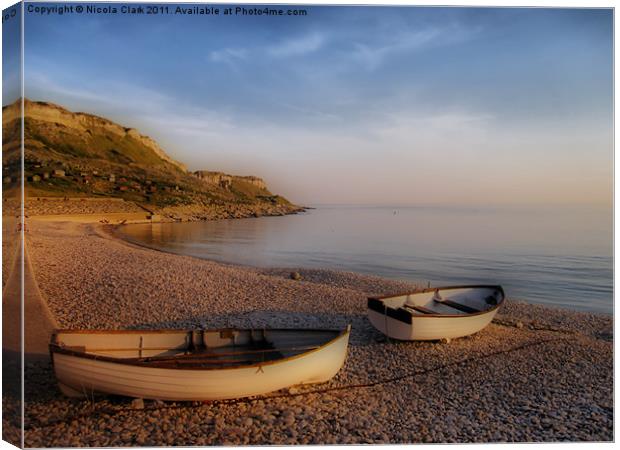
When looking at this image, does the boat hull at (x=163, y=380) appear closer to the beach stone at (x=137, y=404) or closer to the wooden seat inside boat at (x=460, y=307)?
the beach stone at (x=137, y=404)

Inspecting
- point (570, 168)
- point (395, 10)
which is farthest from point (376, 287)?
point (395, 10)

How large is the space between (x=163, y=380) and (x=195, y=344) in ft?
4.03

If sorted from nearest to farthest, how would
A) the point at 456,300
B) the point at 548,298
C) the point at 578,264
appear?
the point at 456,300, the point at 548,298, the point at 578,264

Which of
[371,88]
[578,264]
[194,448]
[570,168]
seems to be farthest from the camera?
[578,264]

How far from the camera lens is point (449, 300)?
31.8 ft

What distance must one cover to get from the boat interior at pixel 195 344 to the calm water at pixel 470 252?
4.41m

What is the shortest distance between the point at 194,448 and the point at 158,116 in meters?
5.64

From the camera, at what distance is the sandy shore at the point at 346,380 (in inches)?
189

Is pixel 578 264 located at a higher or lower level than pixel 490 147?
lower

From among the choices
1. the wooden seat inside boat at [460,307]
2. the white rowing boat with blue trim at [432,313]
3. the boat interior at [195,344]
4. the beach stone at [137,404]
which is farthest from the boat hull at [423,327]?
the beach stone at [137,404]

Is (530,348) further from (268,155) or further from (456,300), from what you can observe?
(268,155)

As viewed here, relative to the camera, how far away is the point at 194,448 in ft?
15.1

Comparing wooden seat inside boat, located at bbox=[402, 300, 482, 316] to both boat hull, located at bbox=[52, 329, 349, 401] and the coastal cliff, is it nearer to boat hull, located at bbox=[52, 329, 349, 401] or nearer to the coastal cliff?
boat hull, located at bbox=[52, 329, 349, 401]

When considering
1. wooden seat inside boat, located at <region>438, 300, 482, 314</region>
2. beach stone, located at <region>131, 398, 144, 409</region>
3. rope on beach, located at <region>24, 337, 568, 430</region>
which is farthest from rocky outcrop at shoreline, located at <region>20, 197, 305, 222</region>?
wooden seat inside boat, located at <region>438, 300, 482, 314</region>
